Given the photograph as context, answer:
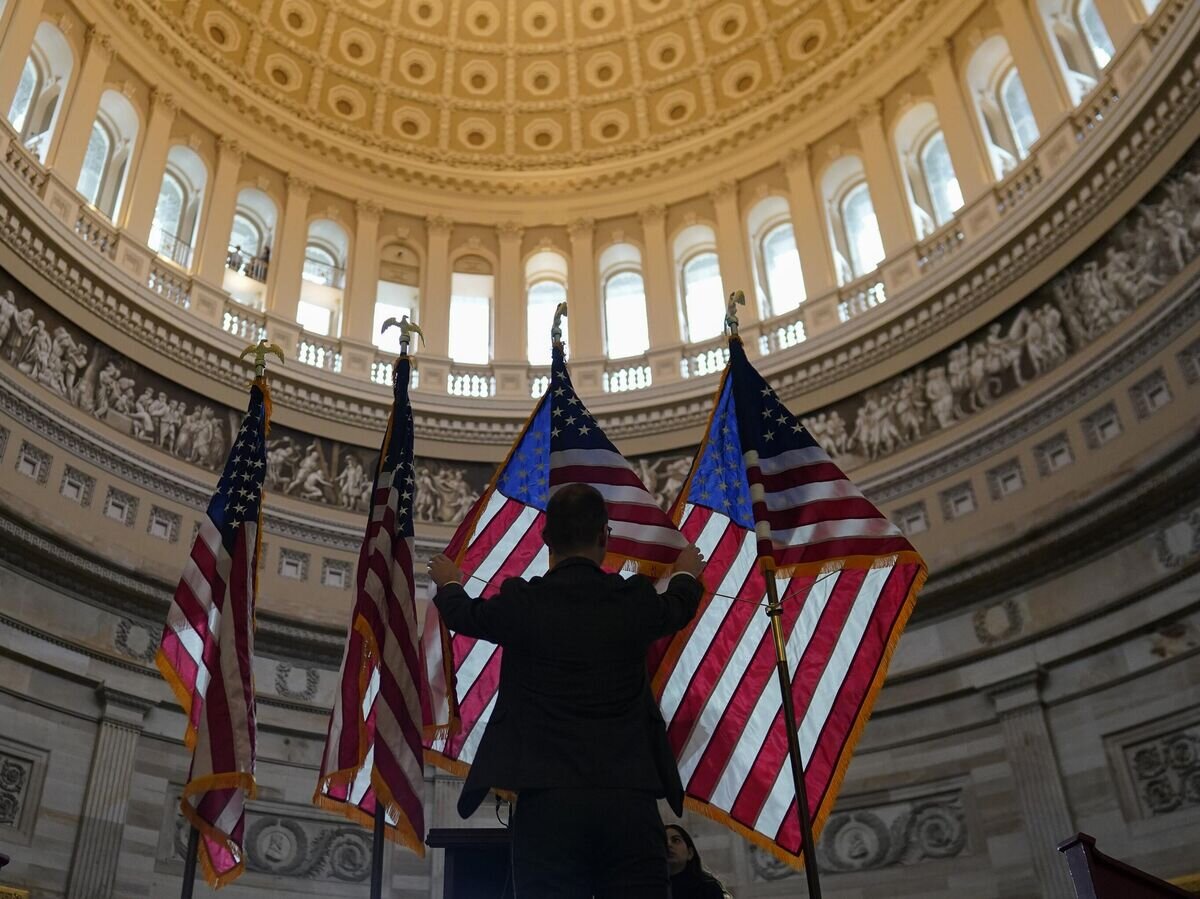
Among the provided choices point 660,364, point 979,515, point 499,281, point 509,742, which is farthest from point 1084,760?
point 499,281

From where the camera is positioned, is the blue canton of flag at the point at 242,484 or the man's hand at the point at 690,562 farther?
the blue canton of flag at the point at 242,484

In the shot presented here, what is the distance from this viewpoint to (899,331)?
16.4 meters

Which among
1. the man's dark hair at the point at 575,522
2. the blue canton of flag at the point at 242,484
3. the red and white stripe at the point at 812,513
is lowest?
the man's dark hair at the point at 575,522

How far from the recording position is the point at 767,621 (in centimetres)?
744

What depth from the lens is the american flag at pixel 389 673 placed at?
6.58 metres

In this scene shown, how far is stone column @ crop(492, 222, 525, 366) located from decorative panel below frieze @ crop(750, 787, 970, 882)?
30.3ft

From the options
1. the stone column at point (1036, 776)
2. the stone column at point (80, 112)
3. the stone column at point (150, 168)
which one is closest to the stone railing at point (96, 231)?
the stone column at point (150, 168)

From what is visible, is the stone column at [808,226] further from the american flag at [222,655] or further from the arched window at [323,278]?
the american flag at [222,655]

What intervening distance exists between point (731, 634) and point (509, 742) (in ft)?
13.3

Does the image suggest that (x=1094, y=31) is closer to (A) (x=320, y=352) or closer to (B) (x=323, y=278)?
(A) (x=320, y=352)

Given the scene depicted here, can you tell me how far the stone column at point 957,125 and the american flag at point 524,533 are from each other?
10.9 meters

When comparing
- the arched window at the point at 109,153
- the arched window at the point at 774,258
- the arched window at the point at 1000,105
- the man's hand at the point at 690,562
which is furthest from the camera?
the arched window at the point at 774,258

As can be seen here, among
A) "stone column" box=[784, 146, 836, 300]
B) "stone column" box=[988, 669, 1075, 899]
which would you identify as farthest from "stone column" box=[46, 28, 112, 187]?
"stone column" box=[988, 669, 1075, 899]

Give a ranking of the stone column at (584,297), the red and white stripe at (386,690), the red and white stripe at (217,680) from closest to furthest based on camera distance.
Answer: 1. the red and white stripe at (386,690)
2. the red and white stripe at (217,680)
3. the stone column at (584,297)
